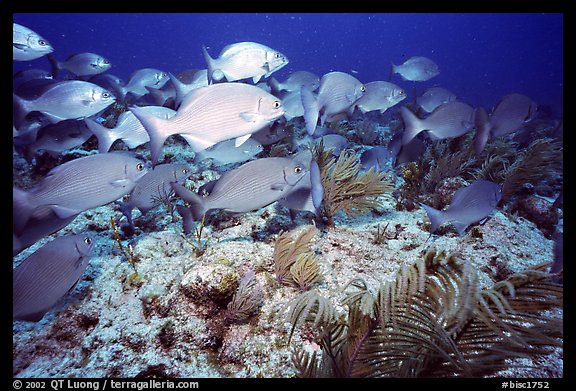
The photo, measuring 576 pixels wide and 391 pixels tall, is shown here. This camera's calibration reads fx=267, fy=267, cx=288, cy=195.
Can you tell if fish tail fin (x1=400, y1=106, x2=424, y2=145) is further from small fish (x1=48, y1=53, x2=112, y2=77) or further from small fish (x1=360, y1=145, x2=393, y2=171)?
small fish (x1=48, y1=53, x2=112, y2=77)

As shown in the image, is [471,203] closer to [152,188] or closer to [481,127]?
[481,127]

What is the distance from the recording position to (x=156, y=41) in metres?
128

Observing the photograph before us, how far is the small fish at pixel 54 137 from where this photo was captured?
15.0 ft

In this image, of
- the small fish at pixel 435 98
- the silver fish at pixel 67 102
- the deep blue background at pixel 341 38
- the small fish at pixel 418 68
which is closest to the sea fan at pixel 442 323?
the silver fish at pixel 67 102

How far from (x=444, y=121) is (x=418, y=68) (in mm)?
5580

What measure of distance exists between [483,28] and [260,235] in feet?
581

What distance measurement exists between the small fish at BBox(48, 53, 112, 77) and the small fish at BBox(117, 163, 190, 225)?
16.0 feet

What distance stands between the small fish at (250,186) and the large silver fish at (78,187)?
2.73ft

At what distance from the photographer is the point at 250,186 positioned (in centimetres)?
306

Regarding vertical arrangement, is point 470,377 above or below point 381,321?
below

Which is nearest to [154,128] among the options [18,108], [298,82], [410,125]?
[18,108]

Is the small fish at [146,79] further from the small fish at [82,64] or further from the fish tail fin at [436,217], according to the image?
the fish tail fin at [436,217]
